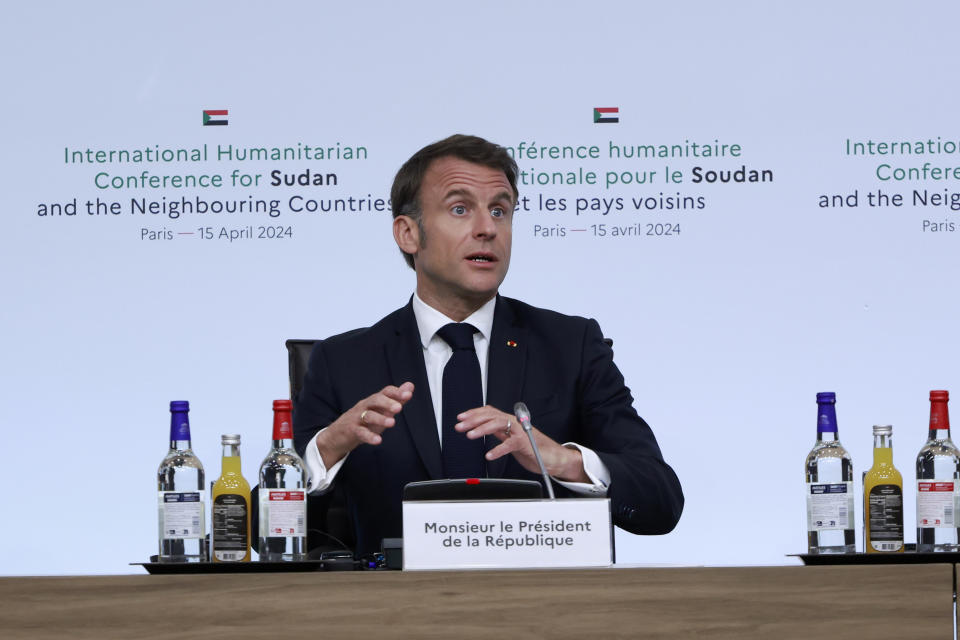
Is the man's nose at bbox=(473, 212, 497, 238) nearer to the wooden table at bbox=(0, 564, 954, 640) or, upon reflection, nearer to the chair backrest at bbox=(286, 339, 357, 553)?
the chair backrest at bbox=(286, 339, 357, 553)

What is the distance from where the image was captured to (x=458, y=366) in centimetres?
236

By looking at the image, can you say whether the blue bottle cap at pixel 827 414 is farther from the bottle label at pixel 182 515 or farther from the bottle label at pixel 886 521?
the bottle label at pixel 182 515

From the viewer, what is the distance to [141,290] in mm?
3814

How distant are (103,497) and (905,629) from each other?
2.83 meters

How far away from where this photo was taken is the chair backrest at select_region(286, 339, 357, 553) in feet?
7.30

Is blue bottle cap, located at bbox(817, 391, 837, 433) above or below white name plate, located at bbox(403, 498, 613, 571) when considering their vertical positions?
above

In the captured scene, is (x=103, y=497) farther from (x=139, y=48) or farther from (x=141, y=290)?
(x=139, y=48)

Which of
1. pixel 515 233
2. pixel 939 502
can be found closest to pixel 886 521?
pixel 939 502

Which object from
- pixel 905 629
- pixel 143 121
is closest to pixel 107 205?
pixel 143 121

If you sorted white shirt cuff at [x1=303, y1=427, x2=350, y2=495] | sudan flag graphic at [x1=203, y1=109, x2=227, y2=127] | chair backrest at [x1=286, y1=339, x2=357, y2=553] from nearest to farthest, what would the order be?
white shirt cuff at [x1=303, y1=427, x2=350, y2=495]
chair backrest at [x1=286, y1=339, x2=357, y2=553]
sudan flag graphic at [x1=203, y1=109, x2=227, y2=127]

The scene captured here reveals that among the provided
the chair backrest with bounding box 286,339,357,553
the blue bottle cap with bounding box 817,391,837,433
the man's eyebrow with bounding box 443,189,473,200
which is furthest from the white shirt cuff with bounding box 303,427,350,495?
the blue bottle cap with bounding box 817,391,837,433

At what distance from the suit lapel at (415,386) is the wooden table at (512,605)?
82 centimetres

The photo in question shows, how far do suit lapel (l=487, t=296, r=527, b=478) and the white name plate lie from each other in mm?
724

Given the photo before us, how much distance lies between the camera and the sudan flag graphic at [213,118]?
381 centimetres
